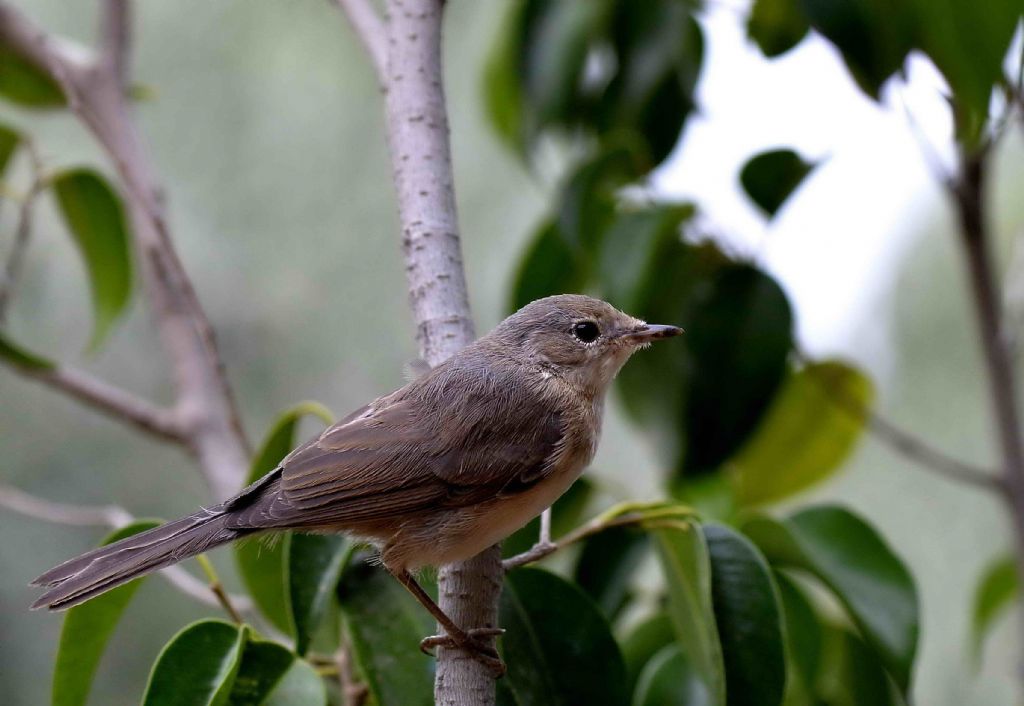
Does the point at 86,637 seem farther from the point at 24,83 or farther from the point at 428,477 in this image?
the point at 24,83

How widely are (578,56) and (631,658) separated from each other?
5.42 ft

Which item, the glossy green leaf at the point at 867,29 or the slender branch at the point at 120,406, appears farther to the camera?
the slender branch at the point at 120,406

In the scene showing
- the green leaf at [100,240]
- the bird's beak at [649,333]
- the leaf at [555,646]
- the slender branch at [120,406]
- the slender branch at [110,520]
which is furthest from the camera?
the green leaf at [100,240]

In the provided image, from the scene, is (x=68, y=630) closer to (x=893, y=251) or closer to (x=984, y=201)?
(x=984, y=201)

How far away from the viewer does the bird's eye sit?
237cm

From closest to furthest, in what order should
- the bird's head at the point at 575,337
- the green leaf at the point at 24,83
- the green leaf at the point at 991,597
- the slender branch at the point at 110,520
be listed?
1. the slender branch at the point at 110,520
2. the bird's head at the point at 575,337
3. the green leaf at the point at 24,83
4. the green leaf at the point at 991,597

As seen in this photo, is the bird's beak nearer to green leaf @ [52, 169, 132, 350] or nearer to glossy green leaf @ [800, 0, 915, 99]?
glossy green leaf @ [800, 0, 915, 99]

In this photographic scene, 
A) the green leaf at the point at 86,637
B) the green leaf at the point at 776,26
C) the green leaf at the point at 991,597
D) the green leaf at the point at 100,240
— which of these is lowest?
the green leaf at the point at 991,597

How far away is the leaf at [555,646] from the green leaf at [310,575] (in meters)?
0.33

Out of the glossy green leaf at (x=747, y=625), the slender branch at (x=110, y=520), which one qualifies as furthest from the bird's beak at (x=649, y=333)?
the slender branch at (x=110, y=520)

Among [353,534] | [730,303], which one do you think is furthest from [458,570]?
[730,303]

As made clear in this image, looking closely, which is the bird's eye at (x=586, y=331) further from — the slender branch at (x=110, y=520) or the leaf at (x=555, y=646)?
Result: the slender branch at (x=110, y=520)

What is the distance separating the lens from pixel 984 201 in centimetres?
257

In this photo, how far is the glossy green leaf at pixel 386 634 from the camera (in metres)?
1.70
